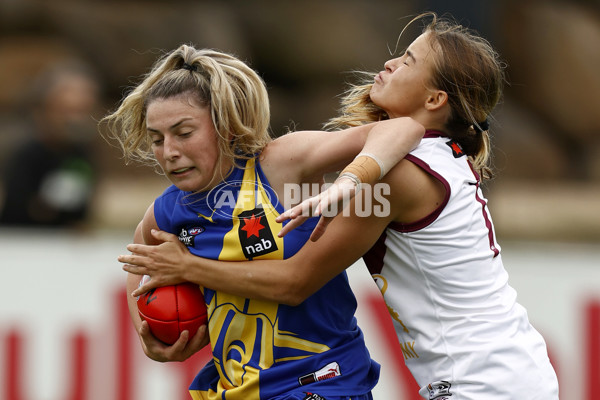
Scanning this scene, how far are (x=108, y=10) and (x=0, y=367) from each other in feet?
34.1

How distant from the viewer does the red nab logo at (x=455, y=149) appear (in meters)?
3.25

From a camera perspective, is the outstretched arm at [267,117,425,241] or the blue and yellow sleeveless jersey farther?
the blue and yellow sleeveless jersey

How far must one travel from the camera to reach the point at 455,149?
129 inches

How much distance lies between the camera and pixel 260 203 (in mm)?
3303

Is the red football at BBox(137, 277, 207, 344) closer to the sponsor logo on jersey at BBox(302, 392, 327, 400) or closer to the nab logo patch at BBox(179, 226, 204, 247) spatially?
the nab logo patch at BBox(179, 226, 204, 247)

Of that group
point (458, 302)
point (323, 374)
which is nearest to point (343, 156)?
point (458, 302)

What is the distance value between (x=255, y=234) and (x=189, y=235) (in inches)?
10.8

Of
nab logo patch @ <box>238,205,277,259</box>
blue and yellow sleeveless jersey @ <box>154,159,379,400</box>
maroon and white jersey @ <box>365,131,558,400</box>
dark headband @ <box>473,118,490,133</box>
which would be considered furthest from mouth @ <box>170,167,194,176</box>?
dark headband @ <box>473,118,490,133</box>

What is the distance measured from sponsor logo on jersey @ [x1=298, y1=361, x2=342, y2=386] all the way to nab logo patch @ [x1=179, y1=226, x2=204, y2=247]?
2.05 ft

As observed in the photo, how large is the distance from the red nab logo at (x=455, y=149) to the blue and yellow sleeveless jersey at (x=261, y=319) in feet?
1.75

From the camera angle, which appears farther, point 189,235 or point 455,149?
point 189,235

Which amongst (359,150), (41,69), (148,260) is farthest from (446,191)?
(41,69)

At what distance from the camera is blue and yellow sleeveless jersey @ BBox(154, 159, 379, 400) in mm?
3301

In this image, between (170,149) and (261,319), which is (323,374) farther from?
(170,149)
